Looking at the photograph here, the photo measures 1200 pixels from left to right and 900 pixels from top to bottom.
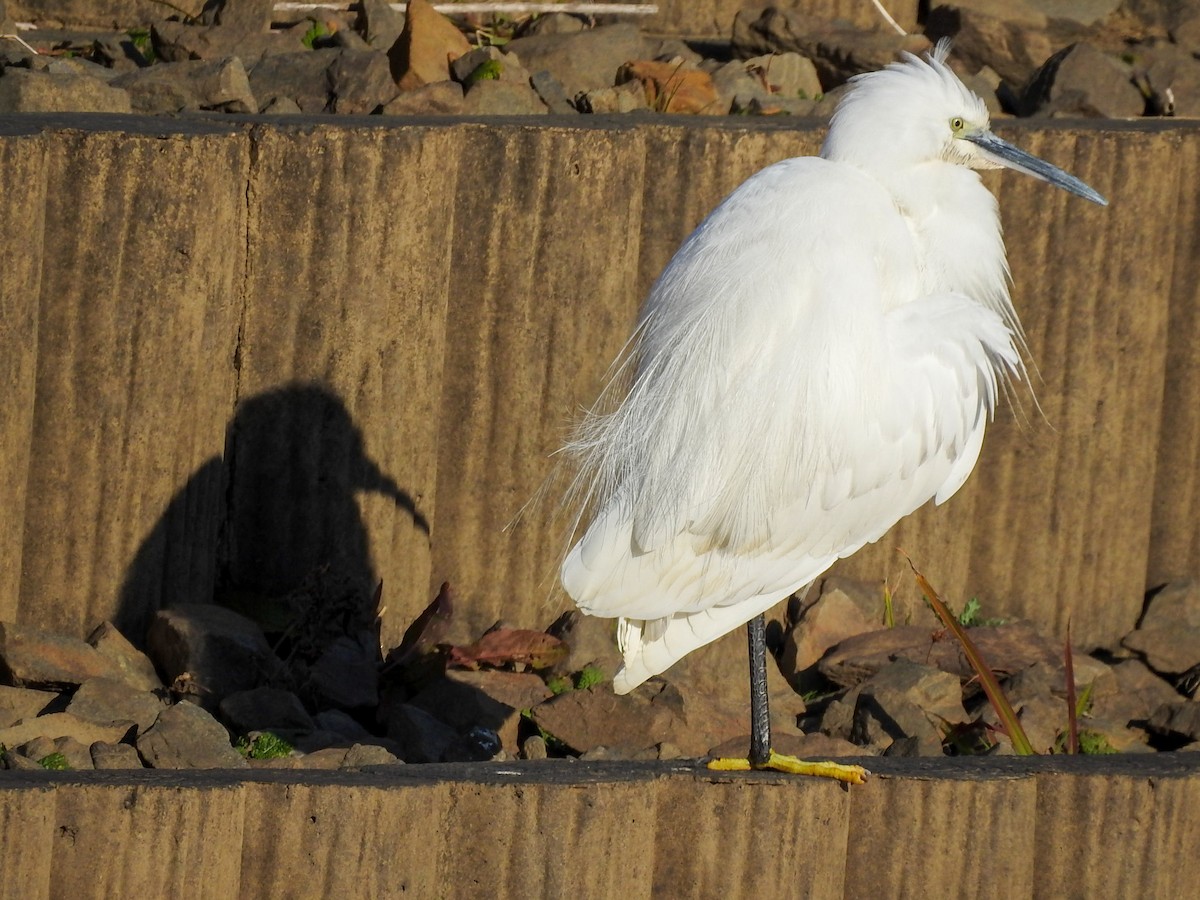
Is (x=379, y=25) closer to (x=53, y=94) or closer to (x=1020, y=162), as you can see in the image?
(x=53, y=94)

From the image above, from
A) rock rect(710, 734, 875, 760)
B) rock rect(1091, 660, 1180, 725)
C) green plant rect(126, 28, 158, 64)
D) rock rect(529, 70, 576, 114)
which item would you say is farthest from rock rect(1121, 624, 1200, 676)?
green plant rect(126, 28, 158, 64)

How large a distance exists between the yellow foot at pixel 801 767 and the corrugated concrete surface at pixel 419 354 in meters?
1.42

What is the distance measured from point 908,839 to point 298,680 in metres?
1.85

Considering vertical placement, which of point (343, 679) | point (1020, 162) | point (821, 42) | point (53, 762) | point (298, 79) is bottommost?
point (53, 762)

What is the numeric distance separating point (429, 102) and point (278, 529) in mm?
1453

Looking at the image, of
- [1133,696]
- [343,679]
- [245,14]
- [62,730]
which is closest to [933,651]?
[1133,696]

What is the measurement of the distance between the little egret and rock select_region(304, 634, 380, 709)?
38.9 inches

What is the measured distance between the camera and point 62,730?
153 inches

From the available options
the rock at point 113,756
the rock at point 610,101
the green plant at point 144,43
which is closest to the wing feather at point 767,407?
the rock at point 113,756

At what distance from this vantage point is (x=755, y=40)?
247 inches

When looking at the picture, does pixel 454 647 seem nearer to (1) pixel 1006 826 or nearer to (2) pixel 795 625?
(2) pixel 795 625

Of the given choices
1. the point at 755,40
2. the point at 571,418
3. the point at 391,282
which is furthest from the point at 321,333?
the point at 755,40

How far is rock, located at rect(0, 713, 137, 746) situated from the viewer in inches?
152

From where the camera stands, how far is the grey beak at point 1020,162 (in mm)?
3863
